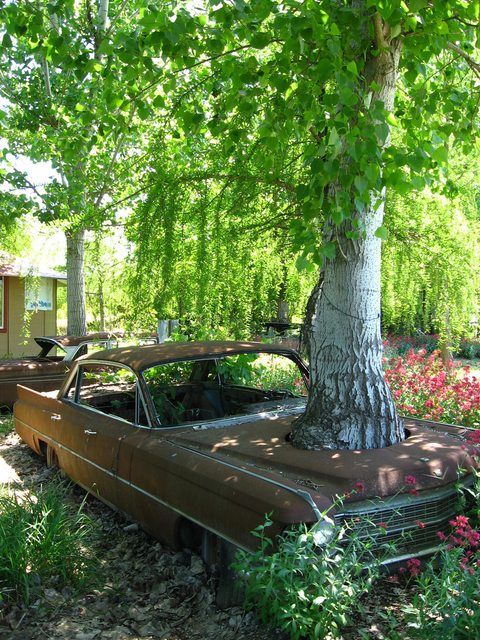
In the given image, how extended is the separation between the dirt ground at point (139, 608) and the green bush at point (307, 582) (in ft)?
1.10

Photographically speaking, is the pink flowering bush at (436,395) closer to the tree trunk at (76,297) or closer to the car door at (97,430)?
the car door at (97,430)

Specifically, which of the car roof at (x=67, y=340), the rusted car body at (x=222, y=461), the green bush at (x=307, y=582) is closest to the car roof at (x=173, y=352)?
the rusted car body at (x=222, y=461)

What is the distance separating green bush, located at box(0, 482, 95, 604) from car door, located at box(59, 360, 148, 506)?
1.73 feet

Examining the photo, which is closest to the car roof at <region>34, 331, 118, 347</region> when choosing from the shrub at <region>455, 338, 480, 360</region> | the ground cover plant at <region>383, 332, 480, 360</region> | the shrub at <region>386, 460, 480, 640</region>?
the shrub at <region>386, 460, 480, 640</region>

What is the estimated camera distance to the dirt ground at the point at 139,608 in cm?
316

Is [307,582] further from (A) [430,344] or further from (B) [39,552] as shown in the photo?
(A) [430,344]

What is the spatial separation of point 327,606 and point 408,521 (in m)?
0.91

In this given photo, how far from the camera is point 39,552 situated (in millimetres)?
3672

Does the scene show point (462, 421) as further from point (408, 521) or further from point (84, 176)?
point (84, 176)

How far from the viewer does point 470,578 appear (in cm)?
244

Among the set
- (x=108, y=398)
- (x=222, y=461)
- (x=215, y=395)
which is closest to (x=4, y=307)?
(x=108, y=398)

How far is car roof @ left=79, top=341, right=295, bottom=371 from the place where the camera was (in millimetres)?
4711

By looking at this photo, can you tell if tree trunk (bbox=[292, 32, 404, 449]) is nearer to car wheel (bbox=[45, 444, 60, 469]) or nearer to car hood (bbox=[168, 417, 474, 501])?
car hood (bbox=[168, 417, 474, 501])

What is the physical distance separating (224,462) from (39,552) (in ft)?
4.26
